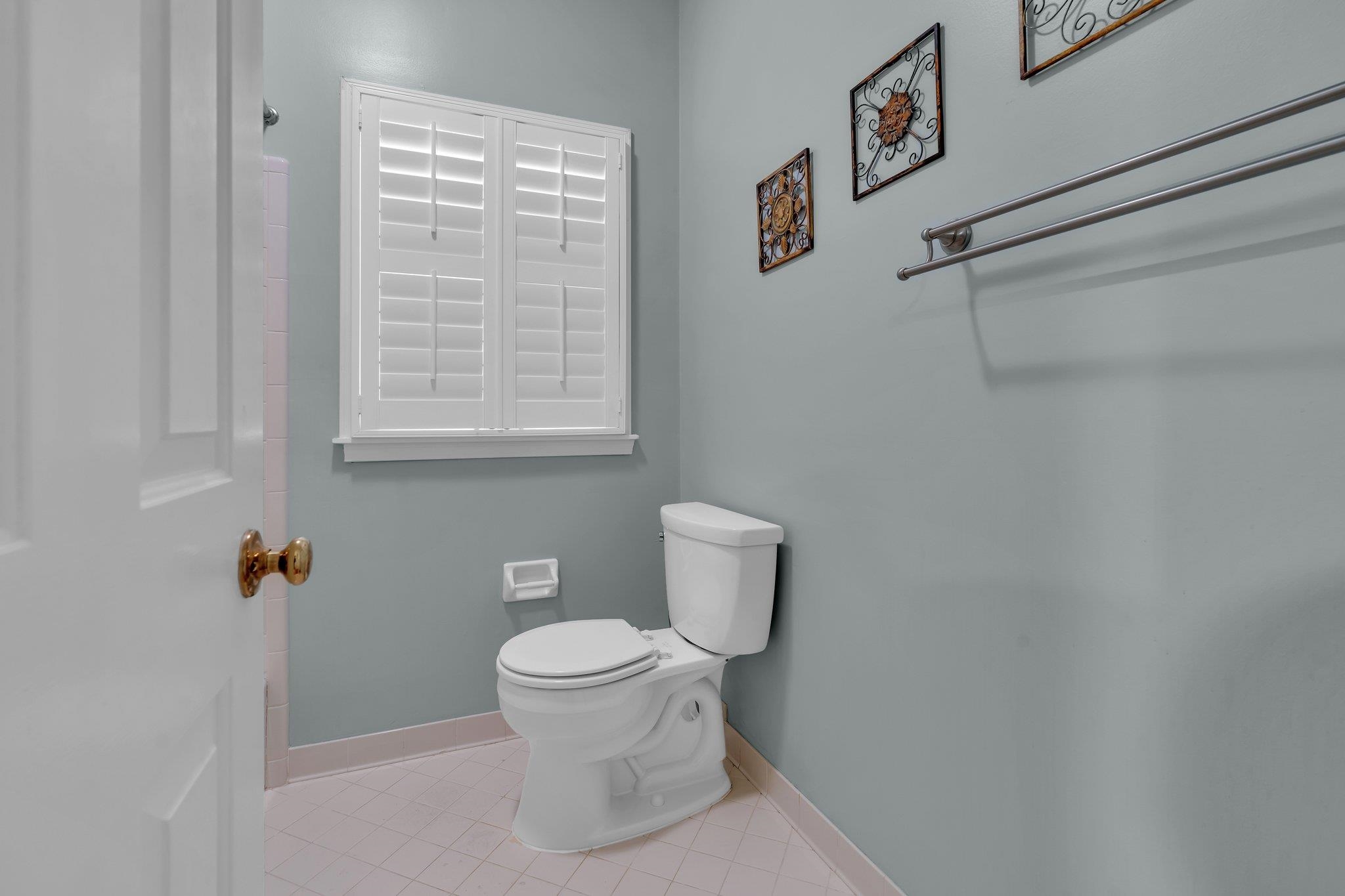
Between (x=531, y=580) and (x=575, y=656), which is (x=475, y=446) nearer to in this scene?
(x=531, y=580)

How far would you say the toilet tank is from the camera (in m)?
1.53

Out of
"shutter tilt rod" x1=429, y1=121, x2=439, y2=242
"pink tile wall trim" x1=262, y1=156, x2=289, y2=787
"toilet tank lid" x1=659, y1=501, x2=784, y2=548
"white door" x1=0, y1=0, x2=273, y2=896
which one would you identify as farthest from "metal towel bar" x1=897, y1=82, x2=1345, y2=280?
"pink tile wall trim" x1=262, y1=156, x2=289, y2=787

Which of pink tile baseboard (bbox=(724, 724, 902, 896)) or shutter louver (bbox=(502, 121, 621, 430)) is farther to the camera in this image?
shutter louver (bbox=(502, 121, 621, 430))

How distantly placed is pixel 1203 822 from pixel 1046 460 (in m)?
0.47

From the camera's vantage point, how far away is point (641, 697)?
1490 millimetres

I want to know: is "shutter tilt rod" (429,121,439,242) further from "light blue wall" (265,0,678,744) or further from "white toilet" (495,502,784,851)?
"white toilet" (495,502,784,851)

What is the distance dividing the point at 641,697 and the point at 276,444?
1.23m

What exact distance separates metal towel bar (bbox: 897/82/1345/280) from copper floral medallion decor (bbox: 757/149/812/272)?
526mm

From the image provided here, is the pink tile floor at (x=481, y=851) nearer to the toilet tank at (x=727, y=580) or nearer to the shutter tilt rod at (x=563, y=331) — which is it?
the toilet tank at (x=727, y=580)

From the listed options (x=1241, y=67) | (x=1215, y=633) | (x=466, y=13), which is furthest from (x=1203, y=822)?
(x=466, y=13)

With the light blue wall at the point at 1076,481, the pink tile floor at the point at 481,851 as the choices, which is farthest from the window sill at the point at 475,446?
the pink tile floor at the point at 481,851

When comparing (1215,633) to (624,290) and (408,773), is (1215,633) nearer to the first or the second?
(624,290)

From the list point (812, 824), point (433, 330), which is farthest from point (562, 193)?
point (812, 824)

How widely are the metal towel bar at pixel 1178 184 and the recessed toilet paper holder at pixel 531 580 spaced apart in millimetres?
1471
